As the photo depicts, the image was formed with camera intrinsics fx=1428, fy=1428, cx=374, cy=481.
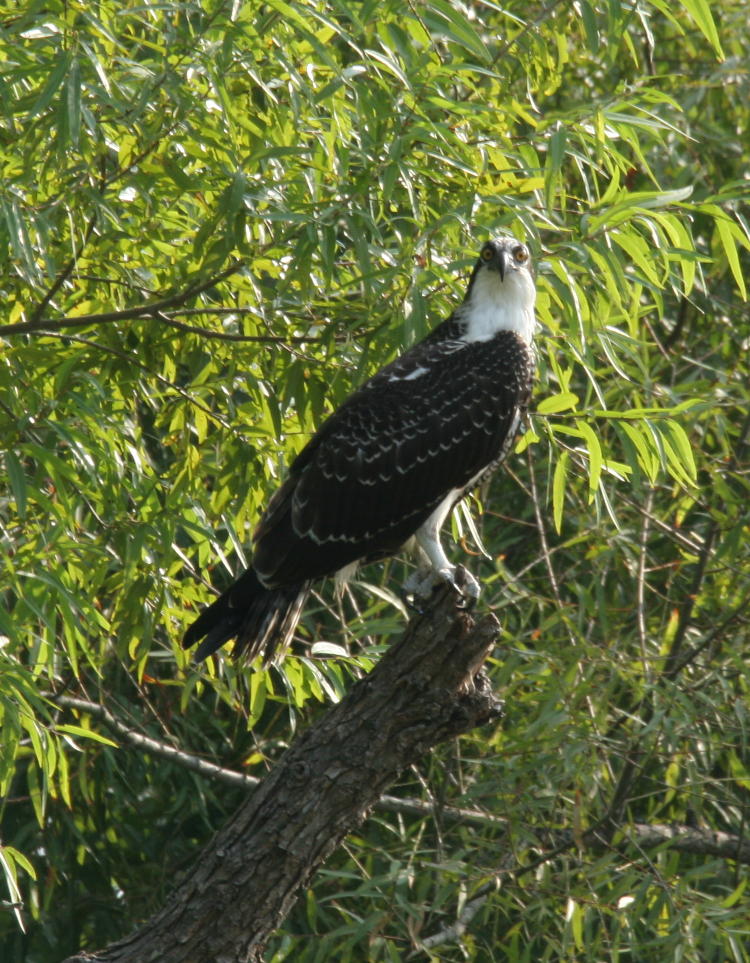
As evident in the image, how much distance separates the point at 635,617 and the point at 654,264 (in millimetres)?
2280

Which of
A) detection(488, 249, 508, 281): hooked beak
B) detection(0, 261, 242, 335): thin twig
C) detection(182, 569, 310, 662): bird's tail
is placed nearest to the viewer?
detection(0, 261, 242, 335): thin twig

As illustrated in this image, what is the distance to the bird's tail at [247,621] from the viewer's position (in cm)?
394

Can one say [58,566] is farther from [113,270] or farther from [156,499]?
[113,270]

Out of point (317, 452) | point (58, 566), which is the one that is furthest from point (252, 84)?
point (58, 566)

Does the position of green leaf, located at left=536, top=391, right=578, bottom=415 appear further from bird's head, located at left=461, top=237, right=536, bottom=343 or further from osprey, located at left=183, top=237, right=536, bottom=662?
bird's head, located at left=461, top=237, right=536, bottom=343

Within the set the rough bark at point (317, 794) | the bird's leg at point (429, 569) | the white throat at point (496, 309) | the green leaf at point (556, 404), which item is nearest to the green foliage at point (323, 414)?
the green leaf at point (556, 404)

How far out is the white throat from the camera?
434 centimetres

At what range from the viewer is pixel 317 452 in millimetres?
4152

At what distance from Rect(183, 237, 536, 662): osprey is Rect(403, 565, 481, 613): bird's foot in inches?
0.5

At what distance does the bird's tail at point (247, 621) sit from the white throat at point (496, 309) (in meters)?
1.03

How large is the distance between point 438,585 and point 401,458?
0.73 metres

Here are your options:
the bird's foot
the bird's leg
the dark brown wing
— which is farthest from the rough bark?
the dark brown wing

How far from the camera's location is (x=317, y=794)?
3307 mm

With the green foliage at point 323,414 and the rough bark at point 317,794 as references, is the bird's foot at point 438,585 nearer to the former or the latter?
the rough bark at point 317,794
